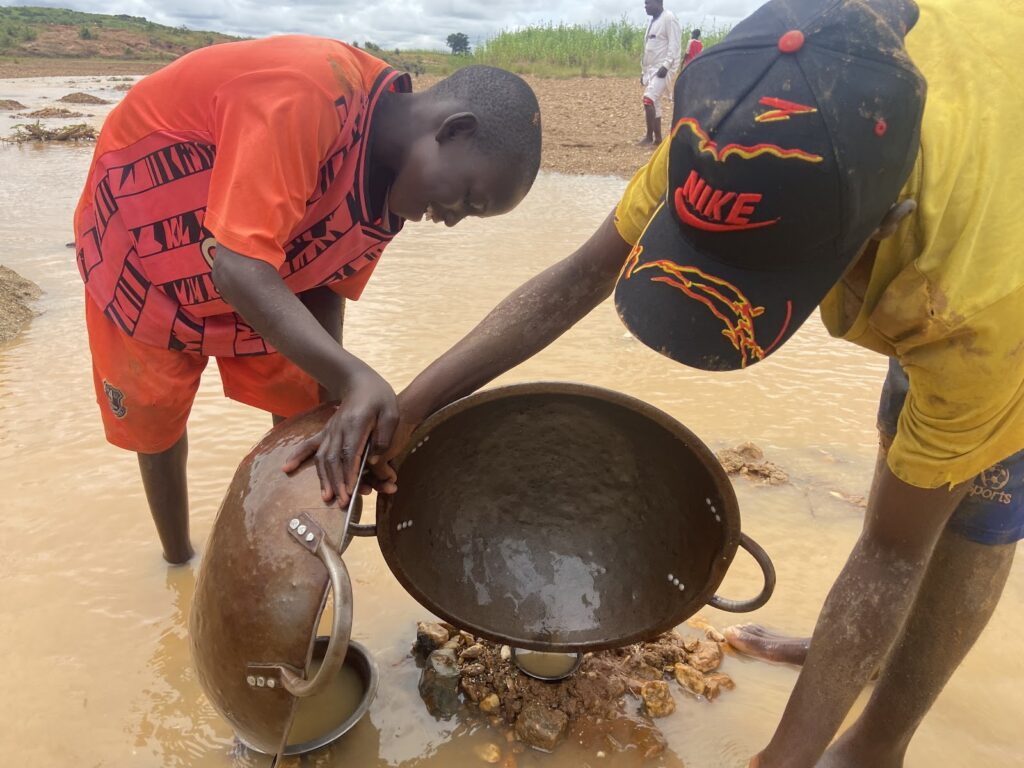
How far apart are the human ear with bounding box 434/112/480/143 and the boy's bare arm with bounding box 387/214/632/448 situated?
1.31 feet

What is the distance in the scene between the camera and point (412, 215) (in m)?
1.85

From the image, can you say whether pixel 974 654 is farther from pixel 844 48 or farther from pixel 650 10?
pixel 650 10

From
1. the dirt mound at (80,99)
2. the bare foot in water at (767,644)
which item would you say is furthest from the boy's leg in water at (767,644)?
the dirt mound at (80,99)

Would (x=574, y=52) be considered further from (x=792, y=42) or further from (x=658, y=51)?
(x=792, y=42)

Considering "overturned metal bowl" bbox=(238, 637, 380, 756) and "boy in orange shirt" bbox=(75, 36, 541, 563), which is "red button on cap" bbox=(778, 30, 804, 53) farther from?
"overturned metal bowl" bbox=(238, 637, 380, 756)

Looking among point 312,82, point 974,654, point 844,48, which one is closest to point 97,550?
point 312,82

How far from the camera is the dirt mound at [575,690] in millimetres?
1730

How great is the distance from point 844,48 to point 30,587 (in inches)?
96.9

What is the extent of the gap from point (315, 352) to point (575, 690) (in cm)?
106

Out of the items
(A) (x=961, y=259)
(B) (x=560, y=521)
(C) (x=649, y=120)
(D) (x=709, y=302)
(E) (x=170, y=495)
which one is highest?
(A) (x=961, y=259)

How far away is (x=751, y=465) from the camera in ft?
9.20

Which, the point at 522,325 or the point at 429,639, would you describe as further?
the point at 429,639

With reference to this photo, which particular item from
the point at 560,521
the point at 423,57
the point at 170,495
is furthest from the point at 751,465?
the point at 423,57

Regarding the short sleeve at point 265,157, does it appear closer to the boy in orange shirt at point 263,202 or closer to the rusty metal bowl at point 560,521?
the boy in orange shirt at point 263,202
